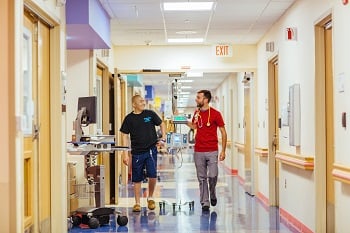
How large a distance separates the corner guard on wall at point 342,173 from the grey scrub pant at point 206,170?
115 inches

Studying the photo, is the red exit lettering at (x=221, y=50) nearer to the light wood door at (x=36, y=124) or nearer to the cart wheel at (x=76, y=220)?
the cart wheel at (x=76, y=220)

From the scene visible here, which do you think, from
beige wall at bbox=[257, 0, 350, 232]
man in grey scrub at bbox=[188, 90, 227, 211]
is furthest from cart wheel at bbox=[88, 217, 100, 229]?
beige wall at bbox=[257, 0, 350, 232]

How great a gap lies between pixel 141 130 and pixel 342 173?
3633 mm

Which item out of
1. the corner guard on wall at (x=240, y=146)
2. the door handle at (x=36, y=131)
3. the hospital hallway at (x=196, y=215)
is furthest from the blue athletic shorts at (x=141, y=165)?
the corner guard on wall at (x=240, y=146)

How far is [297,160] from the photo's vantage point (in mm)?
6305

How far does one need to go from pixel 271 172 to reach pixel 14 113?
5.57 m

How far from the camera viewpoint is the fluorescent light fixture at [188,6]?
7005 millimetres

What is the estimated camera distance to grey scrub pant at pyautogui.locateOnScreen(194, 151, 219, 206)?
7.63 meters

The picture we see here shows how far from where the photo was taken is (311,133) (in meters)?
5.93

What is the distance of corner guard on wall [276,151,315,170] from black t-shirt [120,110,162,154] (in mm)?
1798

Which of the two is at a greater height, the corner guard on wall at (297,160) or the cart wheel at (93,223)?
the corner guard on wall at (297,160)

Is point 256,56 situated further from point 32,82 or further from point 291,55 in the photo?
point 32,82

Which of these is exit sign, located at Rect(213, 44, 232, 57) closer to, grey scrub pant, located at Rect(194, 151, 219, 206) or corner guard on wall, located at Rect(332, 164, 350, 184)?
grey scrub pant, located at Rect(194, 151, 219, 206)

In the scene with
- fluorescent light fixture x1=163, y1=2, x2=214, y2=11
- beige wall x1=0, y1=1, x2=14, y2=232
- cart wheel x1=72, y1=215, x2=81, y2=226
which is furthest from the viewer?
fluorescent light fixture x1=163, y1=2, x2=214, y2=11
